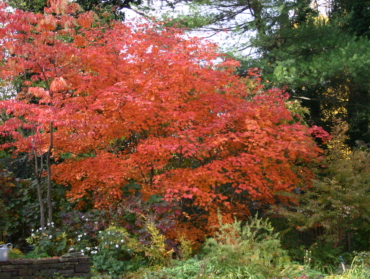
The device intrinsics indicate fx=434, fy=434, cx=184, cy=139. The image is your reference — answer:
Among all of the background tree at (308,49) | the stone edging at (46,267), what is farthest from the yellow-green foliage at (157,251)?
the background tree at (308,49)

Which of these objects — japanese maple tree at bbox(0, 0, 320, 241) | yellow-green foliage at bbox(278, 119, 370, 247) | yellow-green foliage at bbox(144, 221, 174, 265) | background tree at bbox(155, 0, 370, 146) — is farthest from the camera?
background tree at bbox(155, 0, 370, 146)

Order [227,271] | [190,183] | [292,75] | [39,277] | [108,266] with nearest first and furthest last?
[227,271]
[39,277]
[108,266]
[190,183]
[292,75]

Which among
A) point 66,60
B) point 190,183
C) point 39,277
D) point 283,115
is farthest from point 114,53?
point 39,277

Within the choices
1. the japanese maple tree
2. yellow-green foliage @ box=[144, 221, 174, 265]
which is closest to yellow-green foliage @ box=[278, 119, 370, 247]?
the japanese maple tree

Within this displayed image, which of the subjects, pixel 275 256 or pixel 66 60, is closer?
pixel 275 256

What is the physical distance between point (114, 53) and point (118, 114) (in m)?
1.37

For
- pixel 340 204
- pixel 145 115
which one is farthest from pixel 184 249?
pixel 340 204

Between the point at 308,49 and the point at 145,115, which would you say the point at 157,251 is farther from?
the point at 308,49

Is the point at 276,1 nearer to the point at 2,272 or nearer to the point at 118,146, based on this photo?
the point at 118,146

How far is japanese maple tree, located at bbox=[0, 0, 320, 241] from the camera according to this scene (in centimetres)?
773

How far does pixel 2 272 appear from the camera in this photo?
257 inches

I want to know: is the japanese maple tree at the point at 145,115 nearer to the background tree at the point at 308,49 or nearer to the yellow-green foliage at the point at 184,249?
the yellow-green foliage at the point at 184,249

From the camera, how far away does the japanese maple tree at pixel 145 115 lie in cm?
773

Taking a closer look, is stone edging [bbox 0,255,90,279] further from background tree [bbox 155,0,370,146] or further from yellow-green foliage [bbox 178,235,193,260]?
background tree [bbox 155,0,370,146]
